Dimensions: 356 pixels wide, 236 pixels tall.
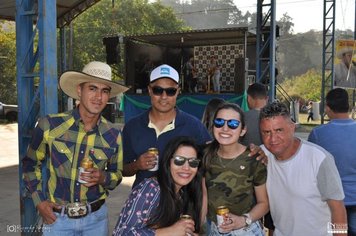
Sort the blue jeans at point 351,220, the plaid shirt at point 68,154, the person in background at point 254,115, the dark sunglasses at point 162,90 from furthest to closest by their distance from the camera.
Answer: the person in background at point 254,115
the blue jeans at point 351,220
the dark sunglasses at point 162,90
the plaid shirt at point 68,154

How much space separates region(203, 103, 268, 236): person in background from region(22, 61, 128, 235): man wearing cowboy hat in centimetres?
72

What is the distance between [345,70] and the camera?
17.4 m

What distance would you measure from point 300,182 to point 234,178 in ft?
1.41

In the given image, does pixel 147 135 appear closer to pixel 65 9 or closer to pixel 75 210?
pixel 75 210

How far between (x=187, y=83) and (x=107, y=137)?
15127 mm

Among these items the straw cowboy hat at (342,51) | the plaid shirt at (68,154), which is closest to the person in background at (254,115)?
the plaid shirt at (68,154)

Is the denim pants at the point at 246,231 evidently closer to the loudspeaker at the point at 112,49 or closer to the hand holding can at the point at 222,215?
the hand holding can at the point at 222,215

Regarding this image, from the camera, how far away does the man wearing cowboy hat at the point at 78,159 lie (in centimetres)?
265

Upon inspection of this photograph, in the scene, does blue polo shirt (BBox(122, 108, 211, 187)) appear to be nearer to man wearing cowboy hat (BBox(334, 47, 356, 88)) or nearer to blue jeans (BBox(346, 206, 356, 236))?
blue jeans (BBox(346, 206, 356, 236))

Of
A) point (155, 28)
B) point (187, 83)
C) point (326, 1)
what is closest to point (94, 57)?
point (155, 28)

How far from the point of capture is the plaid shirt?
8.73 feet

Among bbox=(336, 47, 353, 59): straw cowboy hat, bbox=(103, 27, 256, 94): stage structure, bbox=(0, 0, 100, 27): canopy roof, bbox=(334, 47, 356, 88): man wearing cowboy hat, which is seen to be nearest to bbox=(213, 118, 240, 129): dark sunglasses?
bbox=(0, 0, 100, 27): canopy roof

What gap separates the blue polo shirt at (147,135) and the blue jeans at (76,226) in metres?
0.41

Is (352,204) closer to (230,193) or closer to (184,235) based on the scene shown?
(230,193)
